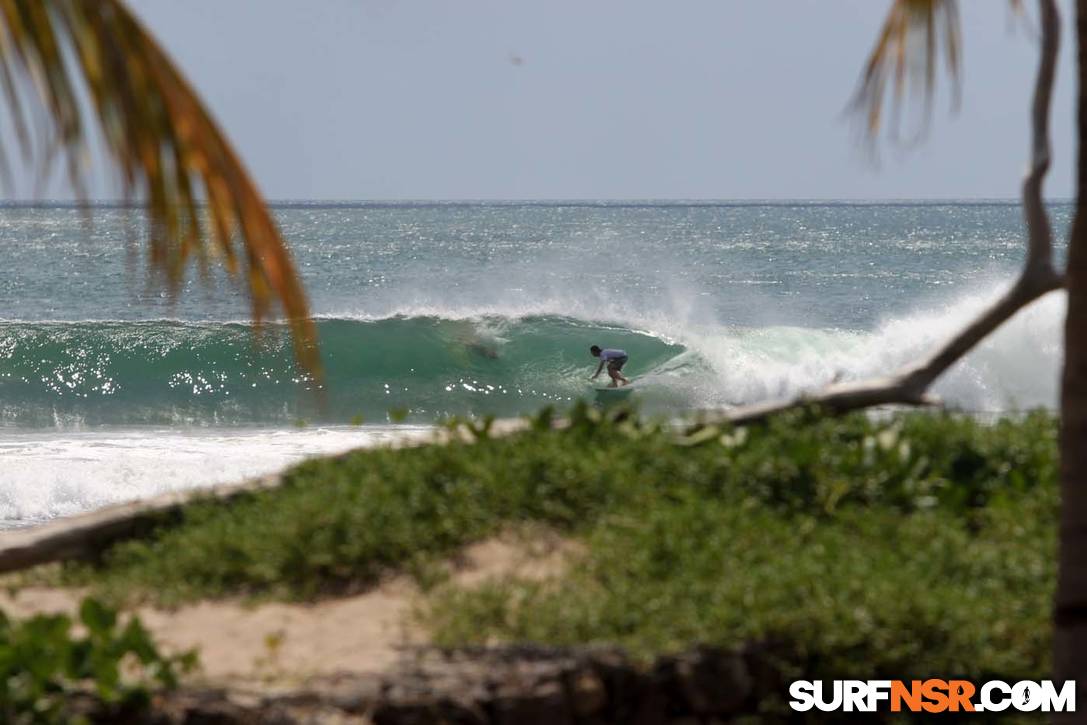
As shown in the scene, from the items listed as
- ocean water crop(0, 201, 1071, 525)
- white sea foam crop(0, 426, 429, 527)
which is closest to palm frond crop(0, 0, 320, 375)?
ocean water crop(0, 201, 1071, 525)

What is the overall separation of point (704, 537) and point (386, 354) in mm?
18816

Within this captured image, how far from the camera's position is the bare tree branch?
6.35m

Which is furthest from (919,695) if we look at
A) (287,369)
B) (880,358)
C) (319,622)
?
(880,358)

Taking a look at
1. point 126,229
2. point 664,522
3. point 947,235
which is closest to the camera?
point 126,229

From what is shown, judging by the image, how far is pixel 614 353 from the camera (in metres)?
17.2

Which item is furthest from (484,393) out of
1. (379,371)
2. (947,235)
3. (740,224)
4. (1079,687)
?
(740,224)

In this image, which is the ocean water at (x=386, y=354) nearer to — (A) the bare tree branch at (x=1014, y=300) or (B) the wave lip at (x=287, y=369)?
(B) the wave lip at (x=287, y=369)

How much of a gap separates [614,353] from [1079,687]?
527 inches

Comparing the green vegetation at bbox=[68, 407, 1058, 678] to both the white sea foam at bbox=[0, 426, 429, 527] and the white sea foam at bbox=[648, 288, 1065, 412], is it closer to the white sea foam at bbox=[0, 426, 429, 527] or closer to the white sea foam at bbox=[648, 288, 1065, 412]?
the white sea foam at bbox=[0, 426, 429, 527]

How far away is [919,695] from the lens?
188 inches

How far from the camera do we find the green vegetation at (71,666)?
4023 mm

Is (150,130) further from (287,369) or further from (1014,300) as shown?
(287,369)

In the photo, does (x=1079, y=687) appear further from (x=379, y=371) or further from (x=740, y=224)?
(x=740, y=224)

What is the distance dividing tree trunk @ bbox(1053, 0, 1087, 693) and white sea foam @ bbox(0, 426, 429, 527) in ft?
23.2
